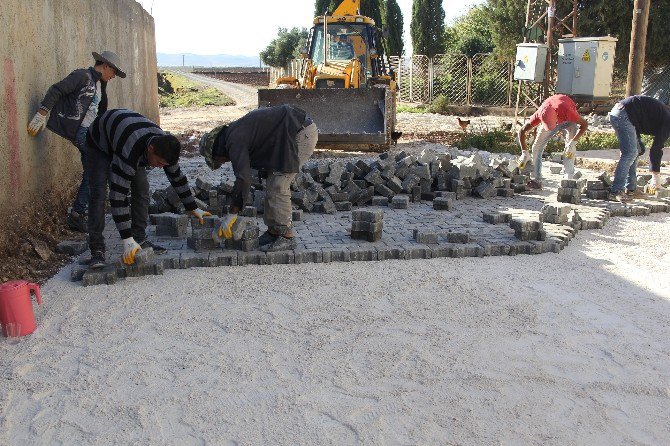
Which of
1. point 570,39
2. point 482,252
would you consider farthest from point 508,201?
point 570,39

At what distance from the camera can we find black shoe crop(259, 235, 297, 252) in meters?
5.78

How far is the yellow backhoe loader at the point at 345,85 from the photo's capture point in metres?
11.5

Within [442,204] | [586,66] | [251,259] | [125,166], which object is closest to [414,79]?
[586,66]

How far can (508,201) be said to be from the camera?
27.7ft

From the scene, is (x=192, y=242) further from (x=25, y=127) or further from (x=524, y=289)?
(x=524, y=289)

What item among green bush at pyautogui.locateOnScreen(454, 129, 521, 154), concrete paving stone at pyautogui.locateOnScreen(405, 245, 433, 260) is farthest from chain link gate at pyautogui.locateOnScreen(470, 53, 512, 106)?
concrete paving stone at pyautogui.locateOnScreen(405, 245, 433, 260)

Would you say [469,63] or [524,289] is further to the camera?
[469,63]

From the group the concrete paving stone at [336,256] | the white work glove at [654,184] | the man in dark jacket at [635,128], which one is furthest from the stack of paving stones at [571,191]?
the concrete paving stone at [336,256]

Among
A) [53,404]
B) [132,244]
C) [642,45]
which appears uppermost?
[642,45]

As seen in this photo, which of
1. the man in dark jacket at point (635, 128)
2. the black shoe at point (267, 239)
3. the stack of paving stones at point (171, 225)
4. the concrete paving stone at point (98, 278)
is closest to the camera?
the concrete paving stone at point (98, 278)

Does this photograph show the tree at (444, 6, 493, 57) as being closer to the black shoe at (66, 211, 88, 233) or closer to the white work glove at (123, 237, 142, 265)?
the black shoe at (66, 211, 88, 233)

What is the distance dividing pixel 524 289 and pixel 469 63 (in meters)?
20.3

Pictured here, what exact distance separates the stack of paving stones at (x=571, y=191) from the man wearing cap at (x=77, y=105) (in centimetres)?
579

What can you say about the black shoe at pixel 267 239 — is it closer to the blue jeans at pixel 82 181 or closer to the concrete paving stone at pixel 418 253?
the concrete paving stone at pixel 418 253
